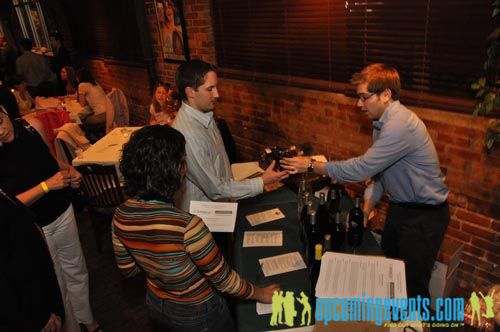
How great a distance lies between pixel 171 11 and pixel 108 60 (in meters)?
2.74

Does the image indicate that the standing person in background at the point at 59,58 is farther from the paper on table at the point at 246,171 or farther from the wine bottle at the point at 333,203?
the wine bottle at the point at 333,203

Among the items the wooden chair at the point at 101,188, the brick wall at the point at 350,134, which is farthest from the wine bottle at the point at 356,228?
the wooden chair at the point at 101,188

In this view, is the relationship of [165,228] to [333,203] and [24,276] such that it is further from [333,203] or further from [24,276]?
[333,203]

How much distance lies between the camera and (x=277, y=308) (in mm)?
1470

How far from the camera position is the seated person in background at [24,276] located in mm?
1319

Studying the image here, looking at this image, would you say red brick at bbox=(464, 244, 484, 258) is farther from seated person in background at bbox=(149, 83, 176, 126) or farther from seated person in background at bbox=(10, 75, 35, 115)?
seated person in background at bbox=(10, 75, 35, 115)

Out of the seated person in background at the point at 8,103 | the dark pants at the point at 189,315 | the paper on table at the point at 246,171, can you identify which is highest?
the seated person in background at the point at 8,103

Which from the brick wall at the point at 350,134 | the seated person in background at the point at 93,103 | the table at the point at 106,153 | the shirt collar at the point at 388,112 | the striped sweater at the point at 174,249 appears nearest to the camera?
the striped sweater at the point at 174,249

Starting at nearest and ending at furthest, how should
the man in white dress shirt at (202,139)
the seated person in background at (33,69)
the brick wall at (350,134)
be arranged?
the man in white dress shirt at (202,139) < the brick wall at (350,134) < the seated person in background at (33,69)

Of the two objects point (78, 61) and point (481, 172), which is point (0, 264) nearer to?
point (481, 172)

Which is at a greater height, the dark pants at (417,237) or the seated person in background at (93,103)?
the seated person in background at (93,103)

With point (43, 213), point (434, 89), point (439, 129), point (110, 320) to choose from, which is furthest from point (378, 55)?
point (110, 320)

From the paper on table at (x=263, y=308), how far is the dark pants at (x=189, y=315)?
0.61ft

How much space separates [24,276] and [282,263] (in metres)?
1.08
